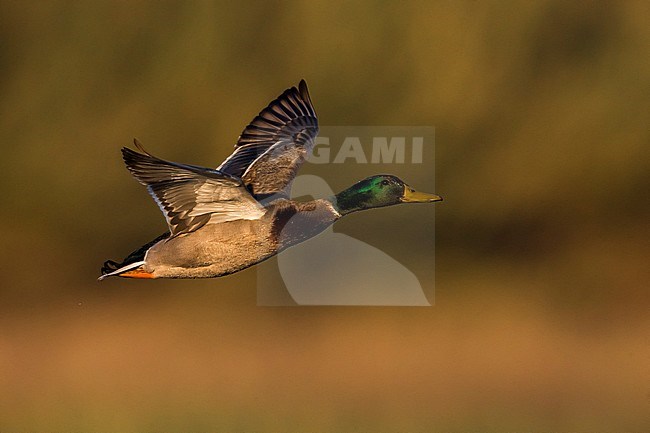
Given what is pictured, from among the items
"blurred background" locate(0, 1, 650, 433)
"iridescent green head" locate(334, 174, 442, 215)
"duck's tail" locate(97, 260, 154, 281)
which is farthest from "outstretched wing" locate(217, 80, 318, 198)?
"blurred background" locate(0, 1, 650, 433)

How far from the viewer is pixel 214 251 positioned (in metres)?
3.28

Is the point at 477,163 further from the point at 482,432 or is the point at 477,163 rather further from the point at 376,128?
the point at 482,432

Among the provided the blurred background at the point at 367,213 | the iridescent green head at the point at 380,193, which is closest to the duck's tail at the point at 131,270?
the iridescent green head at the point at 380,193

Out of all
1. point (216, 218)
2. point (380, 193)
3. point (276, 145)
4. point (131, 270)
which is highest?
point (276, 145)

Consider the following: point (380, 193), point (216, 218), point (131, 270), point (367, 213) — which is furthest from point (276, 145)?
point (367, 213)

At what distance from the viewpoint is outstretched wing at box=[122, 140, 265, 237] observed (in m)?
3.03

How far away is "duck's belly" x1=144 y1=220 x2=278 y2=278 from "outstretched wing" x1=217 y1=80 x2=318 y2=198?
0.31 m

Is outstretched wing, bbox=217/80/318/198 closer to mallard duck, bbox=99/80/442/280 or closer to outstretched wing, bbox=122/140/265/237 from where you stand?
mallard duck, bbox=99/80/442/280

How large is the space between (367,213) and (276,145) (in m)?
4.92

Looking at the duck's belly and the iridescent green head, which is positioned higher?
the iridescent green head

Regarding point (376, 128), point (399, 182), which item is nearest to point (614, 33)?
point (376, 128)

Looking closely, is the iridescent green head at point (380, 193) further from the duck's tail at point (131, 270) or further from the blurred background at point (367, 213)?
the blurred background at point (367, 213)

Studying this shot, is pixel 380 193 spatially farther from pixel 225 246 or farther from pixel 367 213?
pixel 367 213

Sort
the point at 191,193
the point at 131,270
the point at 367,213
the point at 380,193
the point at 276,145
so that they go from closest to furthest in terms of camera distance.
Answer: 1. the point at 191,193
2. the point at 131,270
3. the point at 380,193
4. the point at 276,145
5. the point at 367,213
